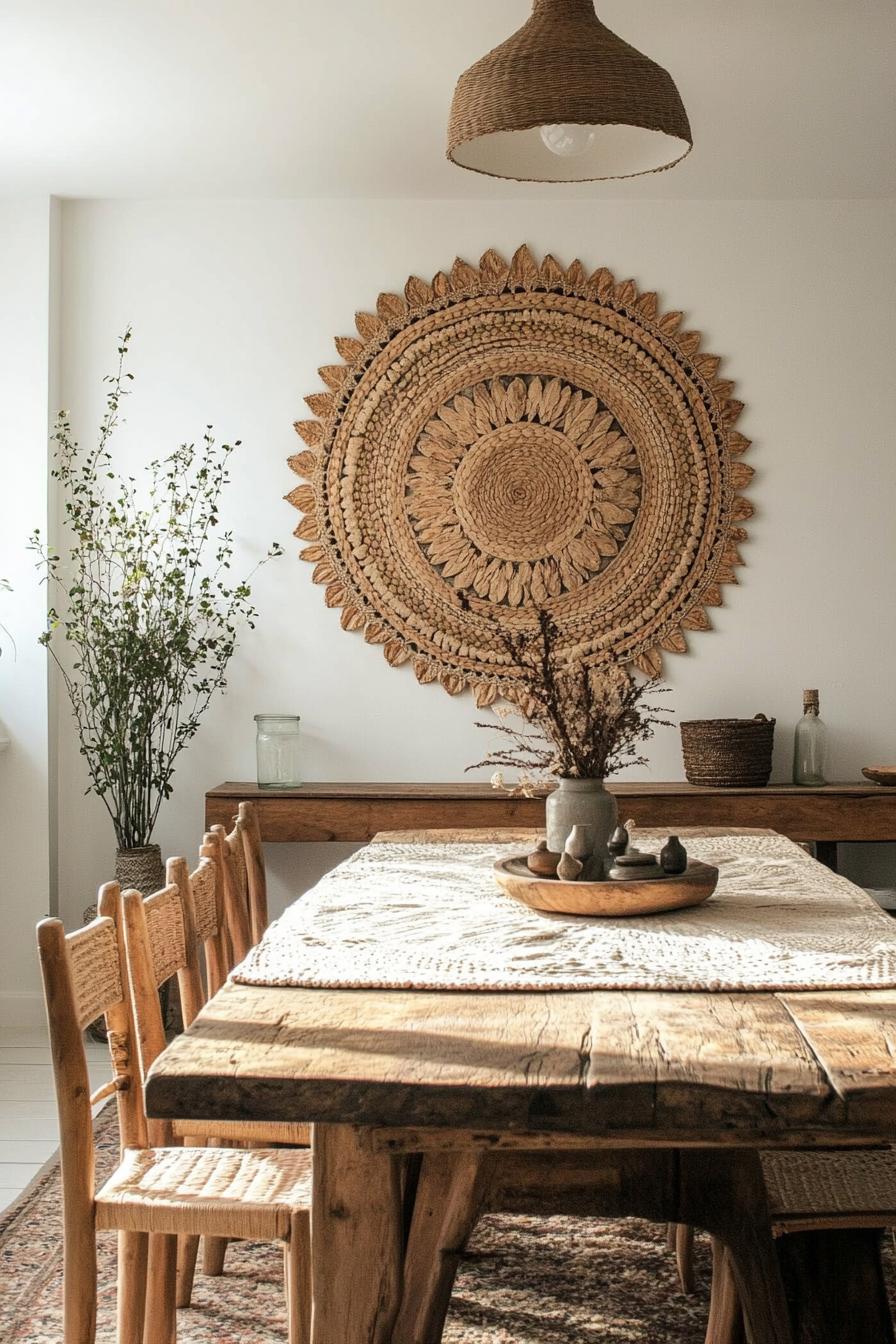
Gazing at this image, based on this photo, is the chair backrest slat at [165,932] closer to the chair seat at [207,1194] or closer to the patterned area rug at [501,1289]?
the chair seat at [207,1194]

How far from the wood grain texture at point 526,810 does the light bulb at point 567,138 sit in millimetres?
2092

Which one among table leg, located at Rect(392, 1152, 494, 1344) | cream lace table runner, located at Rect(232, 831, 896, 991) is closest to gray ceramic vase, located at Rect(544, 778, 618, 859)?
cream lace table runner, located at Rect(232, 831, 896, 991)

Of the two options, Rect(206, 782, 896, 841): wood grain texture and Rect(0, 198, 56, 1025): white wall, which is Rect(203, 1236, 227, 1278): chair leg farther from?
Rect(0, 198, 56, 1025): white wall

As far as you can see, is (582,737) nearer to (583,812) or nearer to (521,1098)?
(583,812)

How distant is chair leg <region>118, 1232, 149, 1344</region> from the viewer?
6.28 feet

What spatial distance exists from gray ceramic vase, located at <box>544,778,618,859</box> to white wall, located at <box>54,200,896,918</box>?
1931 mm

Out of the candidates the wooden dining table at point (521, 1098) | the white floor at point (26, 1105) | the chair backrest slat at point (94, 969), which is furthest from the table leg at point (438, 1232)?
the white floor at point (26, 1105)

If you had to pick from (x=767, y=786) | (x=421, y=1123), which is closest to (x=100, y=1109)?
(x=767, y=786)

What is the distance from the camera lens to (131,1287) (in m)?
1.93

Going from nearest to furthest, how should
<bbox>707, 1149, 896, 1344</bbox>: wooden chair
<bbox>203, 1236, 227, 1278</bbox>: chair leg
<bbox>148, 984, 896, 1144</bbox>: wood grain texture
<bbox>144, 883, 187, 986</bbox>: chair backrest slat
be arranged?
1. <bbox>148, 984, 896, 1144</bbox>: wood grain texture
2. <bbox>707, 1149, 896, 1344</bbox>: wooden chair
3. <bbox>144, 883, 187, 986</bbox>: chair backrest slat
4. <bbox>203, 1236, 227, 1278</bbox>: chair leg

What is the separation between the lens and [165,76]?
3479 millimetres

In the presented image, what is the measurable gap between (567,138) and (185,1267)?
2.12m

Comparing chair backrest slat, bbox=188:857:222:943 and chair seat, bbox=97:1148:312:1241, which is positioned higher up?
chair backrest slat, bbox=188:857:222:943

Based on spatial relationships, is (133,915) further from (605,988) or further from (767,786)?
(767,786)
